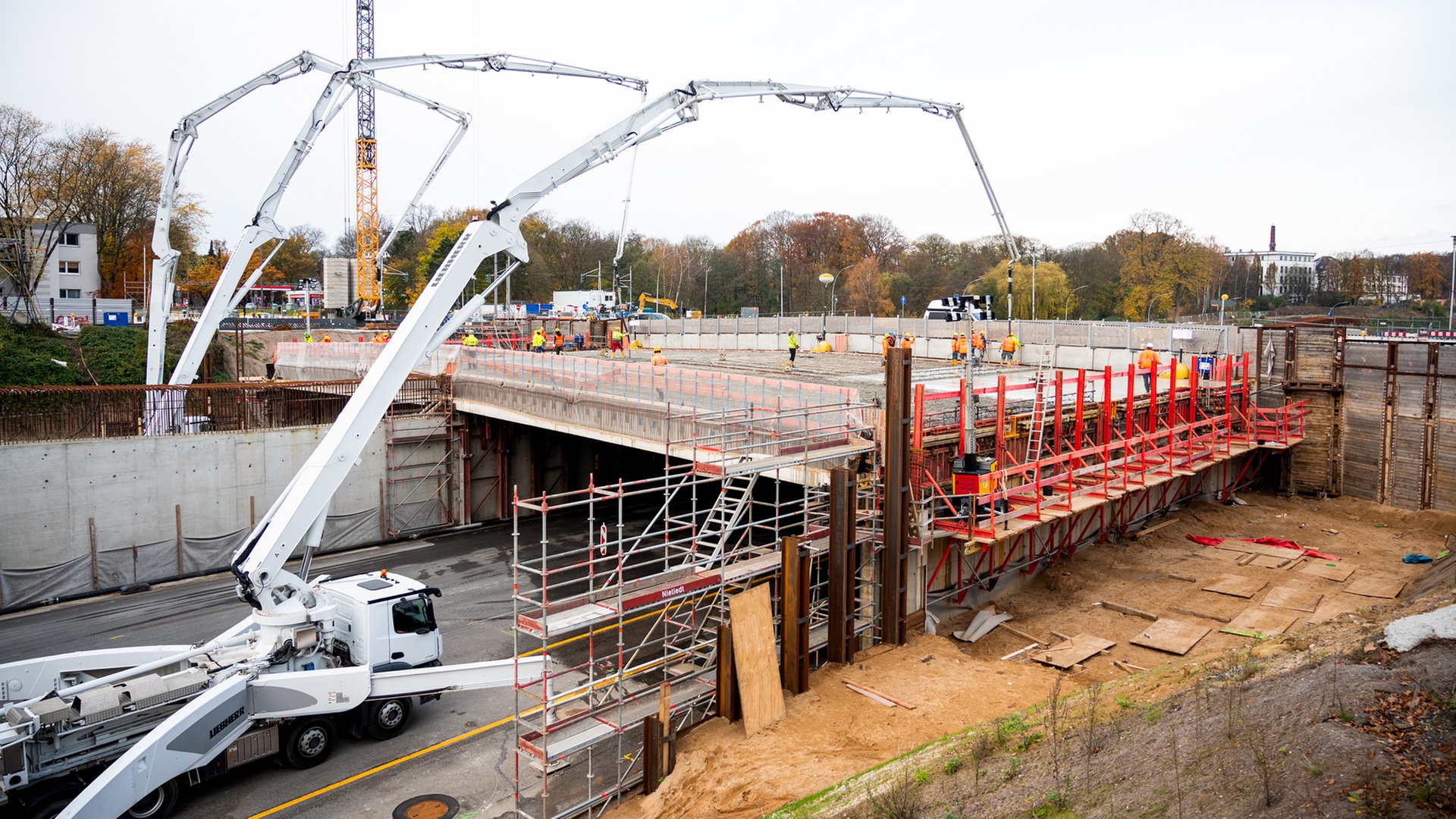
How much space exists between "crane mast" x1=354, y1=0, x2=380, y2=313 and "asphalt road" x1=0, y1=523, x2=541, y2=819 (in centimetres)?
5714

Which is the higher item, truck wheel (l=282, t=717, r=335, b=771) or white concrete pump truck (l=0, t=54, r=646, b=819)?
white concrete pump truck (l=0, t=54, r=646, b=819)

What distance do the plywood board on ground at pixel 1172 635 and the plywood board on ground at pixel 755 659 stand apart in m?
7.92

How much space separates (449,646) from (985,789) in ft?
46.7

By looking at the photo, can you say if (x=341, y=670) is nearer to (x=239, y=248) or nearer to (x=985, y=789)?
(x=985, y=789)

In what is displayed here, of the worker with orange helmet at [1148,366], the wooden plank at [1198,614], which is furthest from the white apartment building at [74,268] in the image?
the wooden plank at [1198,614]

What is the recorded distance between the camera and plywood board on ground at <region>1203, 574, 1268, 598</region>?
2053cm

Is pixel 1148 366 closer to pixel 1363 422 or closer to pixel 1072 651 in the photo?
pixel 1363 422

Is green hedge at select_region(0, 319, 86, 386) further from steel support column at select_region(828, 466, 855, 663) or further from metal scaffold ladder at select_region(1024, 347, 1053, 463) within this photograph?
metal scaffold ladder at select_region(1024, 347, 1053, 463)

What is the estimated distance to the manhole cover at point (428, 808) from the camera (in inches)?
537

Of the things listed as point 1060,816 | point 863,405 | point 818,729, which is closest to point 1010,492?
point 863,405

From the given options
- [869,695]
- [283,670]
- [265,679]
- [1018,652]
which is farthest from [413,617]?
[1018,652]

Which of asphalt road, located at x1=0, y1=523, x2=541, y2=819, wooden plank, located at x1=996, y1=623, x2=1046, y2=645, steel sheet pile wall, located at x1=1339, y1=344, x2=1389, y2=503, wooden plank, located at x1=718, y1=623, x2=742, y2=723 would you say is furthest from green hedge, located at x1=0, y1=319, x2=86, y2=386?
steel sheet pile wall, located at x1=1339, y1=344, x2=1389, y2=503

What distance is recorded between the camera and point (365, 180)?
85562mm

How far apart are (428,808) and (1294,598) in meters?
17.9
